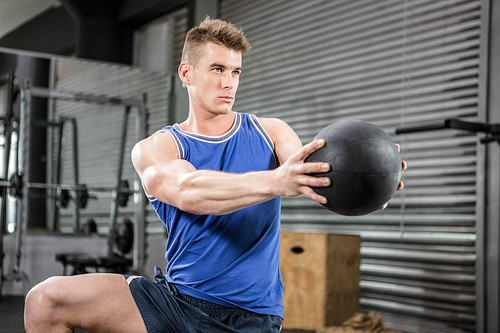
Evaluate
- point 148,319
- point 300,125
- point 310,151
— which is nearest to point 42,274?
point 300,125

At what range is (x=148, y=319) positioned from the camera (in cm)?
157

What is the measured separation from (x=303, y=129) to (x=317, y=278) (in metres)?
1.58

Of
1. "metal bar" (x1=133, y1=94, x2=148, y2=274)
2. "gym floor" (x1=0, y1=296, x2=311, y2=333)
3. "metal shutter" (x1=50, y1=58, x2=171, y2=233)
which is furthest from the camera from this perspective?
"metal shutter" (x1=50, y1=58, x2=171, y2=233)

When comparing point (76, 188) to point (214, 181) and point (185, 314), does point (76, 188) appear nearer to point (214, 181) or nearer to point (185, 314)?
point (185, 314)

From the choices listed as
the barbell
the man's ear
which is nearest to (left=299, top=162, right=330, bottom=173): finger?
the man's ear

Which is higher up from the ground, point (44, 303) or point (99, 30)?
point (99, 30)

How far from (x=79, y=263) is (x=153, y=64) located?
264cm

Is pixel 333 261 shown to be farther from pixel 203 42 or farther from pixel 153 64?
pixel 153 64

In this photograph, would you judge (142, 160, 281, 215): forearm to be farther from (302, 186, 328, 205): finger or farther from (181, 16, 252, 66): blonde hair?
(181, 16, 252, 66): blonde hair

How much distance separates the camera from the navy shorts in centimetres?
158

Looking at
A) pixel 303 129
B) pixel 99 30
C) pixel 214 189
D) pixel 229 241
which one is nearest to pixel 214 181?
pixel 214 189

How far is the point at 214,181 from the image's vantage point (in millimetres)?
1325

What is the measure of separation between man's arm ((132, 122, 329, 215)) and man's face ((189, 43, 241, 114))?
184mm

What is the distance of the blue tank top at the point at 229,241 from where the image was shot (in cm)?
164
